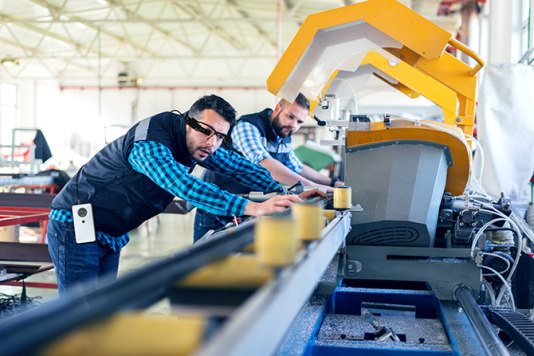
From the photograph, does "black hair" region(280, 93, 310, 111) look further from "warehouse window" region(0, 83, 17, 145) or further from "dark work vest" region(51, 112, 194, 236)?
"warehouse window" region(0, 83, 17, 145)

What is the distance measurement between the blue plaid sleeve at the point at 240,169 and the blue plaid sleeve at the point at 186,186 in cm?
Answer: 54

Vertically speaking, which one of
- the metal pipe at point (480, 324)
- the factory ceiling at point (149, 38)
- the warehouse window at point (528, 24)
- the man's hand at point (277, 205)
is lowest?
the metal pipe at point (480, 324)

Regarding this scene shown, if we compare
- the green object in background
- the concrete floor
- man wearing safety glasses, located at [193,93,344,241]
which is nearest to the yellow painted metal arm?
man wearing safety glasses, located at [193,93,344,241]

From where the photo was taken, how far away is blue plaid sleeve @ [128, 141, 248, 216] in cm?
168

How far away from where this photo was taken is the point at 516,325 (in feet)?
5.16

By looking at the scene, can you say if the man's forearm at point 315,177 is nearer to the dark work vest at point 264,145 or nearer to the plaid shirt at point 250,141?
the dark work vest at point 264,145

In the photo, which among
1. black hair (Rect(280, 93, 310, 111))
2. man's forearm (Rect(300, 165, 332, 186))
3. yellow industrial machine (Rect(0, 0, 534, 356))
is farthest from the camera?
man's forearm (Rect(300, 165, 332, 186))

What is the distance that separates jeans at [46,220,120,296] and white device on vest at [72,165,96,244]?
0.05m

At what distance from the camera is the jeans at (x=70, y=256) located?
1964 mm

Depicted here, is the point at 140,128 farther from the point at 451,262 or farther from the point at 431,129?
the point at 451,262

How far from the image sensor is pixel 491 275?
2.12 metres

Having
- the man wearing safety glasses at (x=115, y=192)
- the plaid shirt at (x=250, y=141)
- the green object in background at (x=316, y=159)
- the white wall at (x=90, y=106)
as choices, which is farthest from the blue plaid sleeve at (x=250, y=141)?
the white wall at (x=90, y=106)

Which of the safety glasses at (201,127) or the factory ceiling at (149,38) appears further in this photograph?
the factory ceiling at (149,38)

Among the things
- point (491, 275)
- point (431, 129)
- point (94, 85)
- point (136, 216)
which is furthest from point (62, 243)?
point (94, 85)
